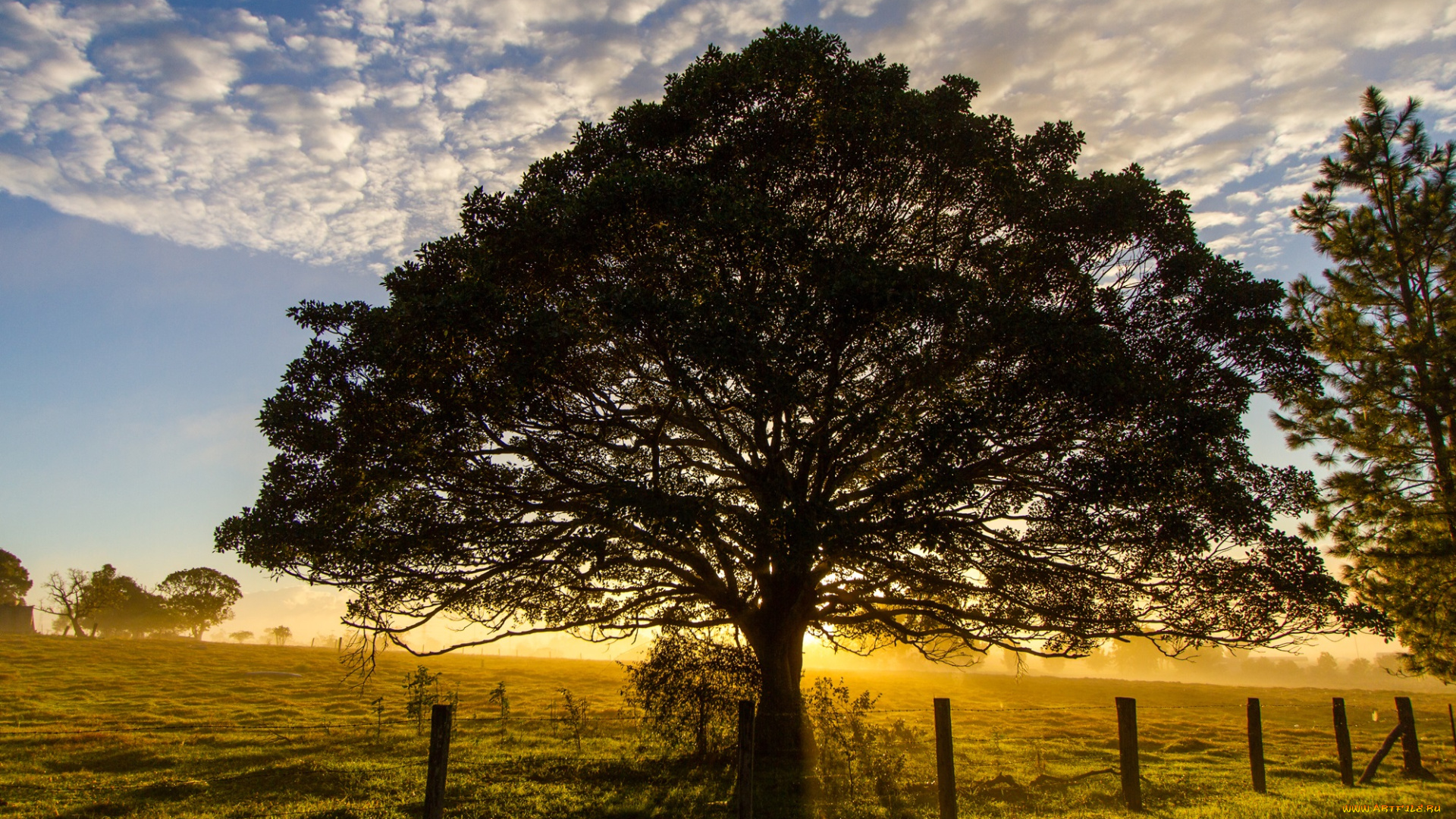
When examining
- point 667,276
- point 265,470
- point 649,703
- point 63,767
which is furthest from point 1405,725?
point 63,767

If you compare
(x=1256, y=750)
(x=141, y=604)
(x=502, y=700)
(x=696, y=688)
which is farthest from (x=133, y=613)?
(x=1256, y=750)

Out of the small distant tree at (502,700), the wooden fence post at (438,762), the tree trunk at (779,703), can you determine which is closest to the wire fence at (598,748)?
the tree trunk at (779,703)

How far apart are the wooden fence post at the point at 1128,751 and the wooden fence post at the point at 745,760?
22.8 feet

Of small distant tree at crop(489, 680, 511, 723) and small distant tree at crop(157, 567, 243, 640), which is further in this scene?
small distant tree at crop(157, 567, 243, 640)

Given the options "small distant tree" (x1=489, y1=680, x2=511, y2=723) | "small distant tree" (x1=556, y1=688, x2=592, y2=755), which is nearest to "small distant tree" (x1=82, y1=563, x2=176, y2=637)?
"small distant tree" (x1=489, y1=680, x2=511, y2=723)

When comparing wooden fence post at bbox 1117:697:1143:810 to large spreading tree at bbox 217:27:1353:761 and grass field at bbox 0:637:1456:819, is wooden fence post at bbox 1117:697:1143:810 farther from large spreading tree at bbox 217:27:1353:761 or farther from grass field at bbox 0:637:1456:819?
large spreading tree at bbox 217:27:1353:761

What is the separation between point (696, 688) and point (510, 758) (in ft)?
21.6

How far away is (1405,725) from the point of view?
17.5 meters

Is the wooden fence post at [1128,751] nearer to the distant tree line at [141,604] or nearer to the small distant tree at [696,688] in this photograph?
the small distant tree at [696,688]

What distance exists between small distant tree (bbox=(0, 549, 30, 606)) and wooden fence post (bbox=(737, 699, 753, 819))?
511 ft

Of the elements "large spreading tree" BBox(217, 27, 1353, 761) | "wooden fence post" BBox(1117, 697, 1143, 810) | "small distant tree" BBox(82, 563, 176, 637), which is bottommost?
"small distant tree" BBox(82, 563, 176, 637)

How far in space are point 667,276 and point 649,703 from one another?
11.4 m

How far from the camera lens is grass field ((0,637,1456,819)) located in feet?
47.9

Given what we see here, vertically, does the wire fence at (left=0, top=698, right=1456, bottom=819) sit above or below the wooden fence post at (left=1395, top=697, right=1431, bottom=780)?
below
